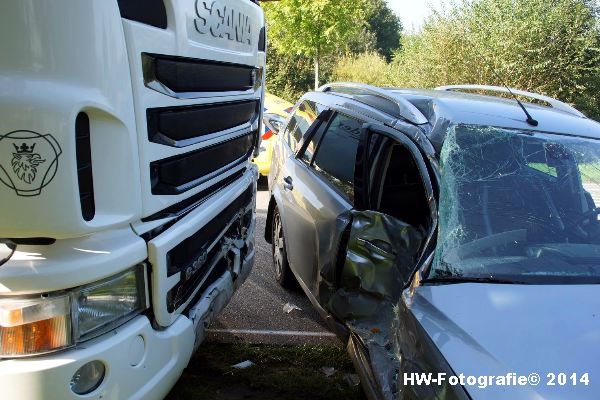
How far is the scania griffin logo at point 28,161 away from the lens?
1.61 meters

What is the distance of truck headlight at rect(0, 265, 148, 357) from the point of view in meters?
1.77

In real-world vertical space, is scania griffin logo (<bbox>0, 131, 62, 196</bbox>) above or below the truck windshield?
above

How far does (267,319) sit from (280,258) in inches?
27.8

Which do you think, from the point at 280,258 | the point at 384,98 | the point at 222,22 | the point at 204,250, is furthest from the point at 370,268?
the point at 280,258

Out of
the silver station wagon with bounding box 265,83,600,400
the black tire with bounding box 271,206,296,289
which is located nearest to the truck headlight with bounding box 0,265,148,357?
the silver station wagon with bounding box 265,83,600,400

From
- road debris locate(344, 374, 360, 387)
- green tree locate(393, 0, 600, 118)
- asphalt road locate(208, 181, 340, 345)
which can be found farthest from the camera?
green tree locate(393, 0, 600, 118)

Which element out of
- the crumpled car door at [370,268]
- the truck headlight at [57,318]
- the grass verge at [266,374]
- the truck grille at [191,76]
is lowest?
the grass verge at [266,374]

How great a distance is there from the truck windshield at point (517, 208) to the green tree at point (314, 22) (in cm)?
1222

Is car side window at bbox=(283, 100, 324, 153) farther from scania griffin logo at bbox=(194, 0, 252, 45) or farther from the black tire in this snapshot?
scania griffin logo at bbox=(194, 0, 252, 45)

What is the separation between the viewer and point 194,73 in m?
2.62

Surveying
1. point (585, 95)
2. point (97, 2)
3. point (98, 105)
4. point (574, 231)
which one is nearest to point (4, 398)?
point (98, 105)

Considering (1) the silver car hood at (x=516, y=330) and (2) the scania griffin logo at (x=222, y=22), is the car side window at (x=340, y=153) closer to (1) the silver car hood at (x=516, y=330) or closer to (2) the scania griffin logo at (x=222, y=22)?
(2) the scania griffin logo at (x=222, y=22)

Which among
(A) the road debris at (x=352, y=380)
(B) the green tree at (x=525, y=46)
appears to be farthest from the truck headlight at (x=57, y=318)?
(B) the green tree at (x=525, y=46)

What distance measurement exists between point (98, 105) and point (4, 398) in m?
0.98
